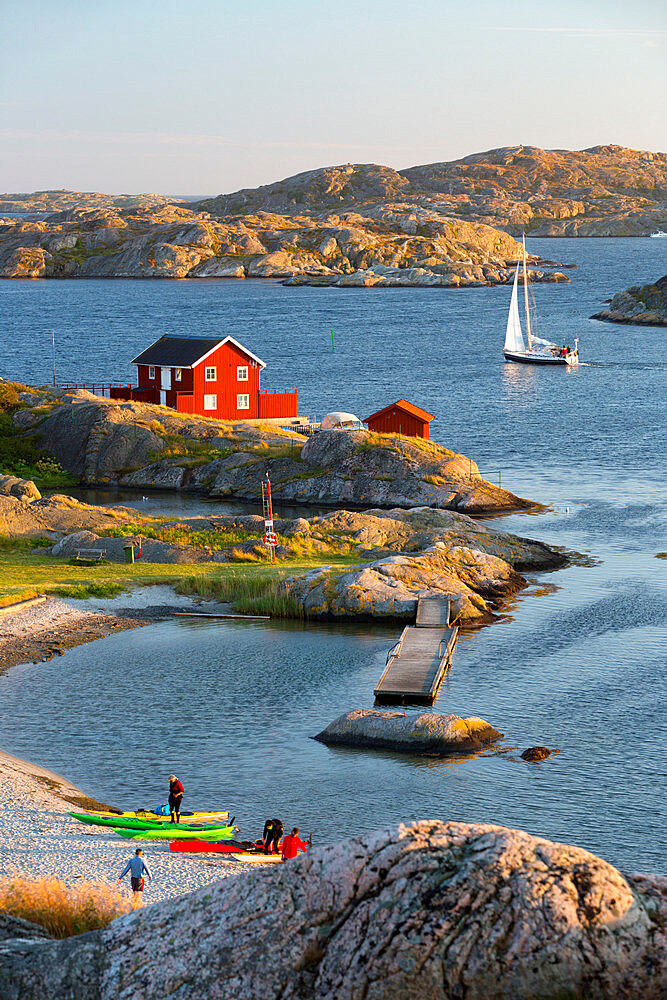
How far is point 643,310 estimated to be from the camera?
→ 195 m

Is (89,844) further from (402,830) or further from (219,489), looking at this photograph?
(219,489)

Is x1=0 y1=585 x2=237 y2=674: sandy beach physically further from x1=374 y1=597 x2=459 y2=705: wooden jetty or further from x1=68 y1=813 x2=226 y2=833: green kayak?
x1=68 y1=813 x2=226 y2=833: green kayak

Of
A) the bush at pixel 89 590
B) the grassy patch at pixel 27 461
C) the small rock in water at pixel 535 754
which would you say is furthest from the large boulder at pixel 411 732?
the grassy patch at pixel 27 461

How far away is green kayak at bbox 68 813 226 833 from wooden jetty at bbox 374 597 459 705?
39.9ft

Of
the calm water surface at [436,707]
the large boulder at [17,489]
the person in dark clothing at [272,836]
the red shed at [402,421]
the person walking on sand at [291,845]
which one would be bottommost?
the calm water surface at [436,707]

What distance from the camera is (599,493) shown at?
242 feet

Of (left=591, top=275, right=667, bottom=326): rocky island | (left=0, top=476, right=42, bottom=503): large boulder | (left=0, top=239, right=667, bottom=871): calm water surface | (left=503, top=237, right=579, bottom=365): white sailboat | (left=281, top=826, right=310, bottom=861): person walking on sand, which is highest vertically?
(left=591, top=275, right=667, bottom=326): rocky island

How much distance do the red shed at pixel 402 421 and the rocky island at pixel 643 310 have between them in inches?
4824

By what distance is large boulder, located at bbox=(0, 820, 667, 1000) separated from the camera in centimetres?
1023

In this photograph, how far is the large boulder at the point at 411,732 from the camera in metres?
33.1

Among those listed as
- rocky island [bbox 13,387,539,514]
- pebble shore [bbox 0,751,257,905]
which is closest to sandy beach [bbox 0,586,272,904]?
pebble shore [bbox 0,751,257,905]

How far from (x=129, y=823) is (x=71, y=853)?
104 inches

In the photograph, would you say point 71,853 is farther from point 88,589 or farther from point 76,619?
point 88,589

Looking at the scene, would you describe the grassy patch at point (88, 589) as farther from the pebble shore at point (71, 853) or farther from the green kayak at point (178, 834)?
the green kayak at point (178, 834)
